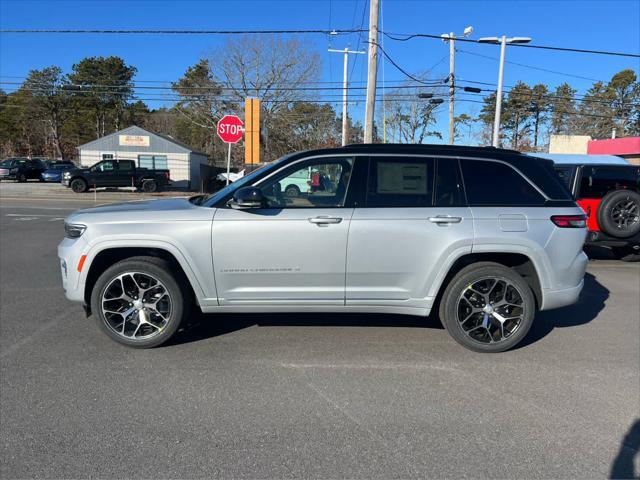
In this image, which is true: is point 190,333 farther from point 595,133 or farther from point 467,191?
point 595,133

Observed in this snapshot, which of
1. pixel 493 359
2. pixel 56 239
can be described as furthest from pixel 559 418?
pixel 56 239

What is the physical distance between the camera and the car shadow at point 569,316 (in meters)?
4.58

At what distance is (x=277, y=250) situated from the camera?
3816mm

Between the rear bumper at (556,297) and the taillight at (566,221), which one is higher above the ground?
the taillight at (566,221)

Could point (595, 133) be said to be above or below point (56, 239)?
above

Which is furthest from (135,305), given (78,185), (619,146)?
(619,146)

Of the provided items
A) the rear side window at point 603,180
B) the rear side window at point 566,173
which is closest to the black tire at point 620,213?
the rear side window at point 603,180

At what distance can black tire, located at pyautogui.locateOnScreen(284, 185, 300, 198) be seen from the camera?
157 inches

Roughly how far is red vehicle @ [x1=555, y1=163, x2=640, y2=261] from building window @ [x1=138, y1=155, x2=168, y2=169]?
30910 mm

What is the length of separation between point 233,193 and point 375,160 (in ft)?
4.44

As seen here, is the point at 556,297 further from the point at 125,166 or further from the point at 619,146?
the point at 619,146

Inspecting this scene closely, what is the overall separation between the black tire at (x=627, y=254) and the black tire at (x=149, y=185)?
24.6 meters

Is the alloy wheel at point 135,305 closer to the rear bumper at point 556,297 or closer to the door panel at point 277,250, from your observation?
the door panel at point 277,250

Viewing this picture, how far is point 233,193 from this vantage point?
3.91 m
